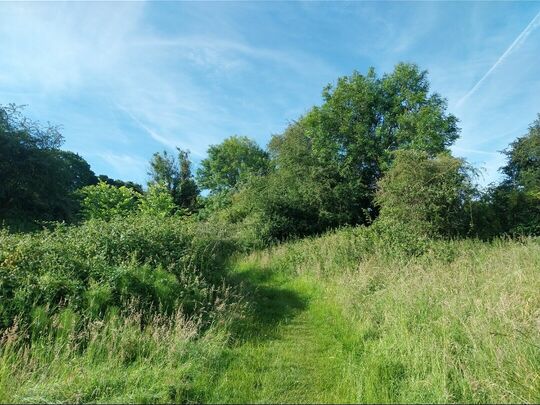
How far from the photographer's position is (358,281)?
8.39 m

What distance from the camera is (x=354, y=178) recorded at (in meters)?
22.1

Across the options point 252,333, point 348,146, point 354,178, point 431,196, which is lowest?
point 252,333

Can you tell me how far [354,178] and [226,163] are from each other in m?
27.4

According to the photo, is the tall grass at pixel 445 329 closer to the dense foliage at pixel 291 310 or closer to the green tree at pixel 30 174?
the dense foliage at pixel 291 310

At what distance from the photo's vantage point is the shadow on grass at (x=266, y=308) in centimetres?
630

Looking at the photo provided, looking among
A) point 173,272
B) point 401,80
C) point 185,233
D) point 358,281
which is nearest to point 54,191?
point 185,233

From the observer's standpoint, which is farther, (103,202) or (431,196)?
(103,202)

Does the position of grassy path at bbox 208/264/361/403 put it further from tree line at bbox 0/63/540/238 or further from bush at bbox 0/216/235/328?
tree line at bbox 0/63/540/238

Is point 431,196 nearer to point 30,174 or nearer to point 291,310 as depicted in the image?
point 291,310

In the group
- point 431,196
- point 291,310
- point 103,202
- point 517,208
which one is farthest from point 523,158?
point 103,202

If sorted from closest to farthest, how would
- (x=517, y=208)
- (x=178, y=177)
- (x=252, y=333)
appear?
(x=252, y=333), (x=517, y=208), (x=178, y=177)

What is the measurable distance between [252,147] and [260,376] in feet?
149

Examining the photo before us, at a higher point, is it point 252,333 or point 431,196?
point 431,196

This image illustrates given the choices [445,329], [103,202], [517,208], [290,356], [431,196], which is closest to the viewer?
[445,329]
